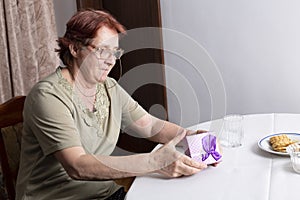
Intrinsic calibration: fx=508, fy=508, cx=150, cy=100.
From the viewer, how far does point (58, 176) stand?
5.61 ft

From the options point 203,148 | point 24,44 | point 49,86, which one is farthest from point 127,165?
point 24,44

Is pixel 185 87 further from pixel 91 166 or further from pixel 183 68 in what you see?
pixel 91 166

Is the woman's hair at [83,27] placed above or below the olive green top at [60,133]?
above

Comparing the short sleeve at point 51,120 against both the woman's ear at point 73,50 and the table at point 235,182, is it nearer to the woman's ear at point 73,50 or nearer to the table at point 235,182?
the woman's ear at point 73,50

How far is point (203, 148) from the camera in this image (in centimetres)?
161

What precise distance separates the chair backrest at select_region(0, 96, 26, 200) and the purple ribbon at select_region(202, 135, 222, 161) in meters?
0.72

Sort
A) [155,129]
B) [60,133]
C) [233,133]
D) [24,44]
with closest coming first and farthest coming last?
[60,133] < [233,133] < [155,129] < [24,44]

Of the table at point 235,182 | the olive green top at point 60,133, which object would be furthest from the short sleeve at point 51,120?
the table at point 235,182

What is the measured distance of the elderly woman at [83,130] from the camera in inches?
→ 60.8

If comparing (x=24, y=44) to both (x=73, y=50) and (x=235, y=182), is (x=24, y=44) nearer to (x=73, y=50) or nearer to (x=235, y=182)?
(x=73, y=50)

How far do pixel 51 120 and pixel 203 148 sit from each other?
1.59 feet

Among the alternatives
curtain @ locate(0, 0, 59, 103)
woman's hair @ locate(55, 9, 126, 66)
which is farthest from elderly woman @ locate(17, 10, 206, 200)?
curtain @ locate(0, 0, 59, 103)

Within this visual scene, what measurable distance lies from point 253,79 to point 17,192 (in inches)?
55.0

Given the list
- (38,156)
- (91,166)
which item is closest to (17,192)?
(38,156)
